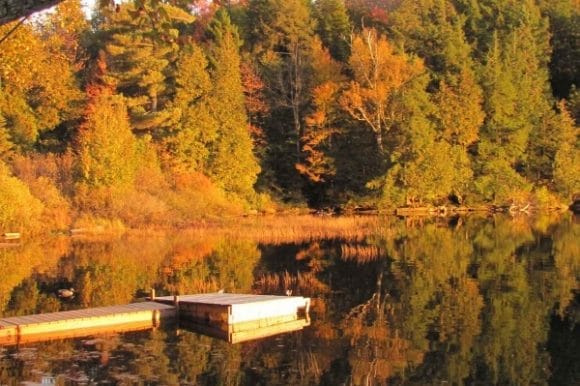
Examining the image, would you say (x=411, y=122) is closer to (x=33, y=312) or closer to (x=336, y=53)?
(x=336, y=53)

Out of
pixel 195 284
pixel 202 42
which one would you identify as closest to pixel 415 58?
pixel 202 42

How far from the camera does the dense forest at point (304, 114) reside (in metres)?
41.3

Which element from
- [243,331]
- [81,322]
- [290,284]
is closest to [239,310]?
[243,331]

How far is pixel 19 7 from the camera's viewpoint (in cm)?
384

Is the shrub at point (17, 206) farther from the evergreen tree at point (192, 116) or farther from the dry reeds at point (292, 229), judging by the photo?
the evergreen tree at point (192, 116)

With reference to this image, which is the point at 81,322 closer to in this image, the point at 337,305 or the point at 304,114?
the point at 337,305

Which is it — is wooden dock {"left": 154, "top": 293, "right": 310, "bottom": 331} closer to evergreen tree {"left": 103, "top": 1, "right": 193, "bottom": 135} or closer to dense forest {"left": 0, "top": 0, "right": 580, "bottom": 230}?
dense forest {"left": 0, "top": 0, "right": 580, "bottom": 230}

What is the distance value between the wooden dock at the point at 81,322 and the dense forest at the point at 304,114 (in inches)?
841

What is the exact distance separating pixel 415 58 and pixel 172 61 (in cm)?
1660

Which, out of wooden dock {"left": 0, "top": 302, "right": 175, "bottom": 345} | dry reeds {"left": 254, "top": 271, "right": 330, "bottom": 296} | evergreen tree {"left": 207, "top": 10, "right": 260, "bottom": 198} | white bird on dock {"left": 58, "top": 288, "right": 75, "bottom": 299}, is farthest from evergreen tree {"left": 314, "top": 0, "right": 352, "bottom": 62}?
wooden dock {"left": 0, "top": 302, "right": 175, "bottom": 345}

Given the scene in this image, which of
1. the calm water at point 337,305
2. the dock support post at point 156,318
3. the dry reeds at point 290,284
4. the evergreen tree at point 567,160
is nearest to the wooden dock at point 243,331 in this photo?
the calm water at point 337,305

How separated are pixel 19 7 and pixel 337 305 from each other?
1363 cm

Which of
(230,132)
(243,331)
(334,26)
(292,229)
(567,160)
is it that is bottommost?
(243,331)

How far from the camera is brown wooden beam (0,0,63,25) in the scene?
380cm
